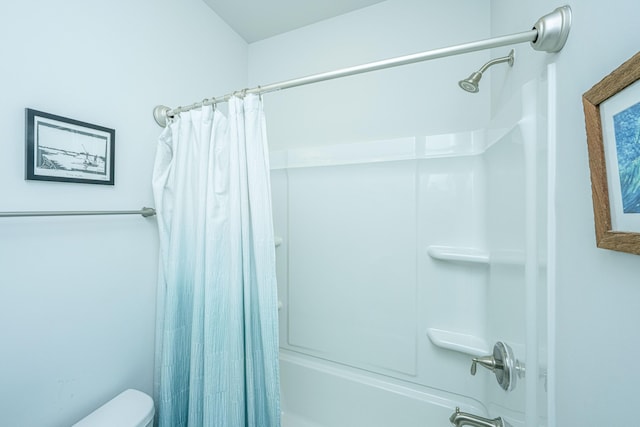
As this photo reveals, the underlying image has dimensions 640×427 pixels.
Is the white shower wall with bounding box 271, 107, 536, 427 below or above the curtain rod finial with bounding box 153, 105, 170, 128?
below

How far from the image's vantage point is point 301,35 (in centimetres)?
158

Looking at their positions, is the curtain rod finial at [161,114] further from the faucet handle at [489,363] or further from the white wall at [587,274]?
the faucet handle at [489,363]

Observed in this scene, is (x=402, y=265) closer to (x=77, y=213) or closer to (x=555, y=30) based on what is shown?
(x=555, y=30)

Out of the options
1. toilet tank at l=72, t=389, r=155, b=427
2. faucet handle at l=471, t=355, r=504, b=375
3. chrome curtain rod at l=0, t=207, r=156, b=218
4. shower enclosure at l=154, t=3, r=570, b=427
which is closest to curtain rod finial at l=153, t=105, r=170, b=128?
shower enclosure at l=154, t=3, r=570, b=427

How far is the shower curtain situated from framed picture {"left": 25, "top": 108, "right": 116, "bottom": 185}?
261mm

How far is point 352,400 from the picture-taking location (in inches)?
54.3

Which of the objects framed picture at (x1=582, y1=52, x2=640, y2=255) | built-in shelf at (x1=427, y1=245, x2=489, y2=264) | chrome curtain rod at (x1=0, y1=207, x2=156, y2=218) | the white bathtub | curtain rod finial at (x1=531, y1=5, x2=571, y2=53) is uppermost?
curtain rod finial at (x1=531, y1=5, x2=571, y2=53)

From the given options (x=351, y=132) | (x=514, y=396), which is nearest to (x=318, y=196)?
(x=351, y=132)

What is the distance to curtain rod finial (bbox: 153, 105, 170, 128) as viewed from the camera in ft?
3.80

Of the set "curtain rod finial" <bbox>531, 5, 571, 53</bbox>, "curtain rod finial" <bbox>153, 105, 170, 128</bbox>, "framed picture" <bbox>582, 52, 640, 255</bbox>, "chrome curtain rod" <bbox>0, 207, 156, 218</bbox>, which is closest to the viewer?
"framed picture" <bbox>582, 52, 640, 255</bbox>

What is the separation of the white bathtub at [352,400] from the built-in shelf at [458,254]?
0.66m

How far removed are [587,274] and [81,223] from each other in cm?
145

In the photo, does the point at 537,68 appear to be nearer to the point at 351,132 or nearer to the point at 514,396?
the point at 351,132

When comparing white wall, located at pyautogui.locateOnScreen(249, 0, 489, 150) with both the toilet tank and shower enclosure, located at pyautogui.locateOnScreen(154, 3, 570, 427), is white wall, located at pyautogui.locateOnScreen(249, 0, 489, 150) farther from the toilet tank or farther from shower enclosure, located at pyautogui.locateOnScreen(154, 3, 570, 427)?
the toilet tank
